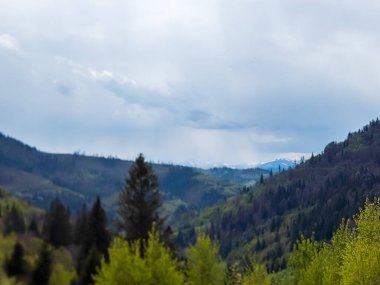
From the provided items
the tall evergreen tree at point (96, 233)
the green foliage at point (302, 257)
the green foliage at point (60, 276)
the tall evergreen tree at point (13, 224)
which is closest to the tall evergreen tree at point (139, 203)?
the green foliage at point (302, 257)

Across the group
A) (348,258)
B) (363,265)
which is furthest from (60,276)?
(363,265)

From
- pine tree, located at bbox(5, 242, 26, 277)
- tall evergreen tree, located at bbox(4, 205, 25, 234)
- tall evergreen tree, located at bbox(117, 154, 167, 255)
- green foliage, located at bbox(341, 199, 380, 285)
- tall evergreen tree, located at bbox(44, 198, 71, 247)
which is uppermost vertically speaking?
tall evergreen tree, located at bbox(117, 154, 167, 255)

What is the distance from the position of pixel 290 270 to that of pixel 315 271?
9320 mm

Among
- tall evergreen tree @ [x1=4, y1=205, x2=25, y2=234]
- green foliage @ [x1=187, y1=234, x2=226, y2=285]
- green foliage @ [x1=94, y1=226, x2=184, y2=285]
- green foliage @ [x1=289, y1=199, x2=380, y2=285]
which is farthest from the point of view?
tall evergreen tree @ [x1=4, y1=205, x2=25, y2=234]

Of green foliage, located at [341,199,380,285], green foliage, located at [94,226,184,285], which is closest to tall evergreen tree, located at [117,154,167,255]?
green foliage, located at [94,226,184,285]

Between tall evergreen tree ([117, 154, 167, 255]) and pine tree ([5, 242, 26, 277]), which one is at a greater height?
tall evergreen tree ([117, 154, 167, 255])

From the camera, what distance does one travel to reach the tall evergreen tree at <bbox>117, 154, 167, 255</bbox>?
2168 inches

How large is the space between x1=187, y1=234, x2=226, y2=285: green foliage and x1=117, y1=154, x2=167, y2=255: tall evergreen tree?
6922 millimetres

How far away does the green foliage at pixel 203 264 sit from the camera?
48.2 m

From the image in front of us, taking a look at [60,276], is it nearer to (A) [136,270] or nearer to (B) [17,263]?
(B) [17,263]

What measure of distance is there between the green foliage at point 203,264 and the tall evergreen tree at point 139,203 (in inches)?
273

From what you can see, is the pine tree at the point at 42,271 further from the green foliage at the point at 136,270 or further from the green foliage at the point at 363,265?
the green foliage at the point at 363,265

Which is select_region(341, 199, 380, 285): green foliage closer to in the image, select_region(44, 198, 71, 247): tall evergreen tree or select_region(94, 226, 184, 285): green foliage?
select_region(94, 226, 184, 285): green foliage

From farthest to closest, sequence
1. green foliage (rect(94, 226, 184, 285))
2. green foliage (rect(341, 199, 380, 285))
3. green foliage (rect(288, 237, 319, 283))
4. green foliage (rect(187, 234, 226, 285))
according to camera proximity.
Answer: green foliage (rect(288, 237, 319, 283))
green foliage (rect(187, 234, 226, 285))
green foliage (rect(341, 199, 380, 285))
green foliage (rect(94, 226, 184, 285))
